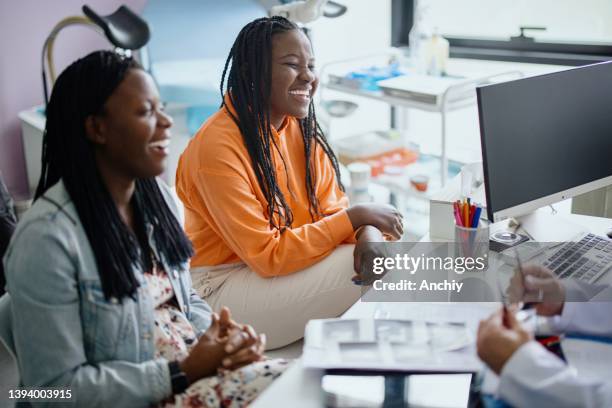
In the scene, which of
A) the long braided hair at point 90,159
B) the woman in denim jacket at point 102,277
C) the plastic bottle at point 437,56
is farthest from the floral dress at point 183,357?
the plastic bottle at point 437,56

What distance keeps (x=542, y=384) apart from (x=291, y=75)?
40.1 inches

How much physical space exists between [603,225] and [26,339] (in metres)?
A: 1.23

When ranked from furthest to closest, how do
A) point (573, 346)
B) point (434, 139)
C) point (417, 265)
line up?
1. point (434, 139)
2. point (417, 265)
3. point (573, 346)

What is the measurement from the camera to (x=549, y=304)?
1.09 metres

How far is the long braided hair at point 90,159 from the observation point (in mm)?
1041

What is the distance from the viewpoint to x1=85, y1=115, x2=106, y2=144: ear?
104cm

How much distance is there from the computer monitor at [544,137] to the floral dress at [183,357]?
0.56m

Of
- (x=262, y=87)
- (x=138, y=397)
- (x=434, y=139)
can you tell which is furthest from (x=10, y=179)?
(x=138, y=397)

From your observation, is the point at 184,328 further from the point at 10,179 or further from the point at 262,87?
the point at 10,179

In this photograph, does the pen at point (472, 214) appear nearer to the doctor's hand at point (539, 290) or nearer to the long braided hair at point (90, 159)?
the doctor's hand at point (539, 290)

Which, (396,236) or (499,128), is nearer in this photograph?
(499,128)

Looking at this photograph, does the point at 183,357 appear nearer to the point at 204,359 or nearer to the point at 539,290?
the point at 204,359

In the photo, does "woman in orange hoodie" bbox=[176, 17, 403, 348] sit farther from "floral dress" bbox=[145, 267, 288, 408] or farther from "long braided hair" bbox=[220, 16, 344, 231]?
"floral dress" bbox=[145, 267, 288, 408]

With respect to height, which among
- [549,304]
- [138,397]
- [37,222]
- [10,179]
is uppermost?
[37,222]
